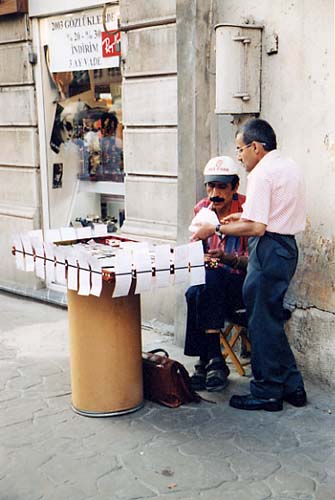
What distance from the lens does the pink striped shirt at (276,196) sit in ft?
15.3

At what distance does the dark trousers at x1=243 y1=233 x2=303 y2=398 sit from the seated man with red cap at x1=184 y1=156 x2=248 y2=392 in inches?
13.6

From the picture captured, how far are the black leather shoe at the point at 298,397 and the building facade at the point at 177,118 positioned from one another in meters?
0.35

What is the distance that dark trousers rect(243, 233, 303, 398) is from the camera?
15.7 feet

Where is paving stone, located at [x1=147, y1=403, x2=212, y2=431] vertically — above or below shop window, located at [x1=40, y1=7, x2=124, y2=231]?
below

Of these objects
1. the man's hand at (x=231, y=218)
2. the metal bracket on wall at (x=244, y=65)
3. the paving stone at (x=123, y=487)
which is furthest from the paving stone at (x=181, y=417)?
the metal bracket on wall at (x=244, y=65)

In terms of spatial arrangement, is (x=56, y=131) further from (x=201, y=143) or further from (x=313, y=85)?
(x=313, y=85)

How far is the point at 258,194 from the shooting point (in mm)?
4641

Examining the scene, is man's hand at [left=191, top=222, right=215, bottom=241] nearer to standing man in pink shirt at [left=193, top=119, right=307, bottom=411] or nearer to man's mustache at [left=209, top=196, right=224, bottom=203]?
standing man in pink shirt at [left=193, top=119, right=307, bottom=411]

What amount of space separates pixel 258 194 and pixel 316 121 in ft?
2.89

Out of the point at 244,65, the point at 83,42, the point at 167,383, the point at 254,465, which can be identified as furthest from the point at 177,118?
the point at 254,465

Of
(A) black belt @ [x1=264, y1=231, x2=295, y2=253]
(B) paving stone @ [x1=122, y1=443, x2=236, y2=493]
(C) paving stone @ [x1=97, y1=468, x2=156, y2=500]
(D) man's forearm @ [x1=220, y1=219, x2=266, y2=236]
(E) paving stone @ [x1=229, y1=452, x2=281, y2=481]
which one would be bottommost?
(C) paving stone @ [x1=97, y1=468, x2=156, y2=500]

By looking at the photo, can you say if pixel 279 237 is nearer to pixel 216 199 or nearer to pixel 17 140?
pixel 216 199

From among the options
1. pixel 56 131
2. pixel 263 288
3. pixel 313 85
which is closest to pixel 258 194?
pixel 263 288

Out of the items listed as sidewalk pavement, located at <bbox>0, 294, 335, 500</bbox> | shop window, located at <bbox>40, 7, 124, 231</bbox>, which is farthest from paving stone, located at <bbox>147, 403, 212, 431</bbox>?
shop window, located at <bbox>40, 7, 124, 231</bbox>
